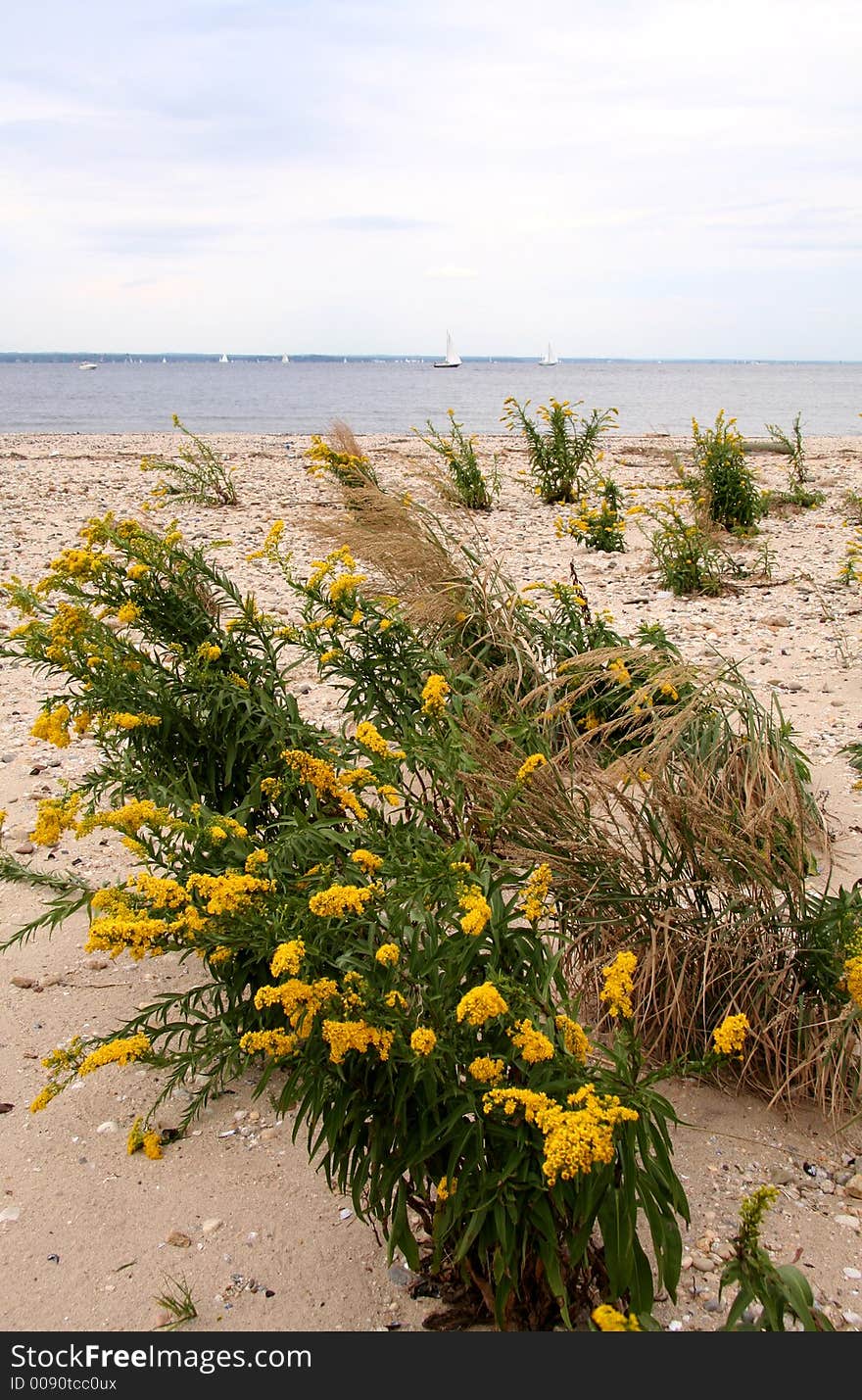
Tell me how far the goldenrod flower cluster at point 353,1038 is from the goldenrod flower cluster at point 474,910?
8.0 inches

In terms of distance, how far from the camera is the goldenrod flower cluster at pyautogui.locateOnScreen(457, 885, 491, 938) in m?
1.80

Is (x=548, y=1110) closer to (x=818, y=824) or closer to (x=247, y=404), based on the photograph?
(x=818, y=824)

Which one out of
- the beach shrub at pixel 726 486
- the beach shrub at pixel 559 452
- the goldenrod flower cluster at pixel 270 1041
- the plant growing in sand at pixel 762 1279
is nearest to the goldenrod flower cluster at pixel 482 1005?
the goldenrod flower cluster at pixel 270 1041

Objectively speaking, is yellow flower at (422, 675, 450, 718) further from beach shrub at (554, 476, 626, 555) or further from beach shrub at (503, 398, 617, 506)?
beach shrub at (503, 398, 617, 506)

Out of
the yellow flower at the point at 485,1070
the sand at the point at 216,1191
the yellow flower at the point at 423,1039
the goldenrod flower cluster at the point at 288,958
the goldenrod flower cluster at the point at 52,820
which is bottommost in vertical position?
the sand at the point at 216,1191

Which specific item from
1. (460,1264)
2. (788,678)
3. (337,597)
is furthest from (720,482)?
(460,1264)

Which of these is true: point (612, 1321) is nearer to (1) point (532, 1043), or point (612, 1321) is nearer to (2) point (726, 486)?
(1) point (532, 1043)

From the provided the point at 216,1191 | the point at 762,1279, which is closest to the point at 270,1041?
the point at 762,1279

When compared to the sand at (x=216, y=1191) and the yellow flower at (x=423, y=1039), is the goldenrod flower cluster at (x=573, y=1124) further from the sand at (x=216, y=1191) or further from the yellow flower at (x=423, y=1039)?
the sand at (x=216, y=1191)

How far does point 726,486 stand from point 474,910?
29.5 ft

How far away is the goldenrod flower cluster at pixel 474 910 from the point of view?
180cm

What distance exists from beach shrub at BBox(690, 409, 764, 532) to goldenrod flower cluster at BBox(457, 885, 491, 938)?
338 inches

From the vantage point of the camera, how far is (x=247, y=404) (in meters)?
51.4
